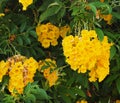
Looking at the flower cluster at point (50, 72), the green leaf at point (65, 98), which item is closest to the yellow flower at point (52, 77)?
the flower cluster at point (50, 72)

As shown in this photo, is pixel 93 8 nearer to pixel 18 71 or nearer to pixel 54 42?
pixel 18 71

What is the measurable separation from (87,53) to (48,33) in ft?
2.43

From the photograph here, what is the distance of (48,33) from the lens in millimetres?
2863

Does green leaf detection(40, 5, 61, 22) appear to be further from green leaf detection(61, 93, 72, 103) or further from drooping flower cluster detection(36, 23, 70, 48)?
green leaf detection(61, 93, 72, 103)

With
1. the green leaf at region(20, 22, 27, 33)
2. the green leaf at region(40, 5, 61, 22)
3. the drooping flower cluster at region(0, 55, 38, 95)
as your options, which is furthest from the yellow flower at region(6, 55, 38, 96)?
the green leaf at region(20, 22, 27, 33)

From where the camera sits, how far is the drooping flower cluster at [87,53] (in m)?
2.16

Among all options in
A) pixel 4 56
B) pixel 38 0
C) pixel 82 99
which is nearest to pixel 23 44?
pixel 4 56

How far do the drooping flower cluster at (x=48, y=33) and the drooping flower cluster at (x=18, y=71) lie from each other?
389 millimetres

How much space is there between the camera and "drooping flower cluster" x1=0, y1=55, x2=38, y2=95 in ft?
7.94

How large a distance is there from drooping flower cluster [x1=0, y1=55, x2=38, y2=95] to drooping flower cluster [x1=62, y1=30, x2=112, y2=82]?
11.8 inches

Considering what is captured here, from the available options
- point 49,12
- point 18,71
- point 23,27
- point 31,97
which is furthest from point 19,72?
point 23,27

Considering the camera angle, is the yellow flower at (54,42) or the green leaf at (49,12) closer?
the green leaf at (49,12)

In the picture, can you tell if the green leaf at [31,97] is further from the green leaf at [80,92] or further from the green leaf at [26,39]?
the green leaf at [80,92]

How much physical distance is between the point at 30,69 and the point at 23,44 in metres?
0.42
